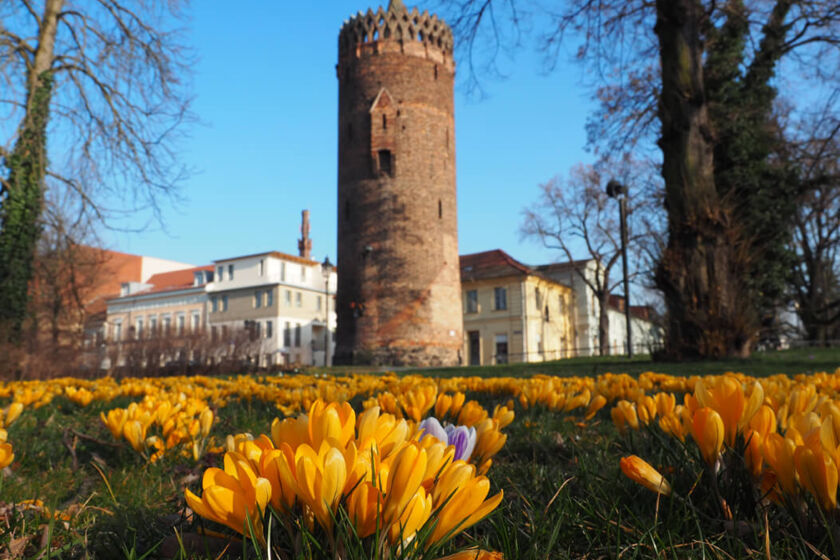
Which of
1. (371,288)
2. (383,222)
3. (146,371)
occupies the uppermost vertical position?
(383,222)

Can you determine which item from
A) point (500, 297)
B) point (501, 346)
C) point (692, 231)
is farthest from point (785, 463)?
point (500, 297)

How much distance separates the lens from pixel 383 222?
2762 centimetres

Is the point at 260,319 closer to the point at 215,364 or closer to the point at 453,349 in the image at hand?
the point at 453,349

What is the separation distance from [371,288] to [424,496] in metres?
26.9

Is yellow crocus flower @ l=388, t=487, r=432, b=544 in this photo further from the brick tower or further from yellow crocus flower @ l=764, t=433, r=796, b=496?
the brick tower

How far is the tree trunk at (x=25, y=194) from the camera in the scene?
14.6m

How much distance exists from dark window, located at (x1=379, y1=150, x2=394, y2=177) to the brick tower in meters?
0.05

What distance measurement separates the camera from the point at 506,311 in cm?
4356

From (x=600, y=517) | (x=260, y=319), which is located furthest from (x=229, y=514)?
(x=260, y=319)

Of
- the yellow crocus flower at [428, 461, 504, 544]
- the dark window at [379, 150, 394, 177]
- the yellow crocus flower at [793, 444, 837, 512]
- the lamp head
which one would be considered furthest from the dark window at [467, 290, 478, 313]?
the yellow crocus flower at [428, 461, 504, 544]

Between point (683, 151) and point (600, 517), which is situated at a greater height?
point (683, 151)

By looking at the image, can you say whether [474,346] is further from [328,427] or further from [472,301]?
[328,427]

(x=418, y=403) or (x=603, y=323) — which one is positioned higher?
(x=603, y=323)

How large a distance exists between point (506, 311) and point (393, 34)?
70.2 feet
